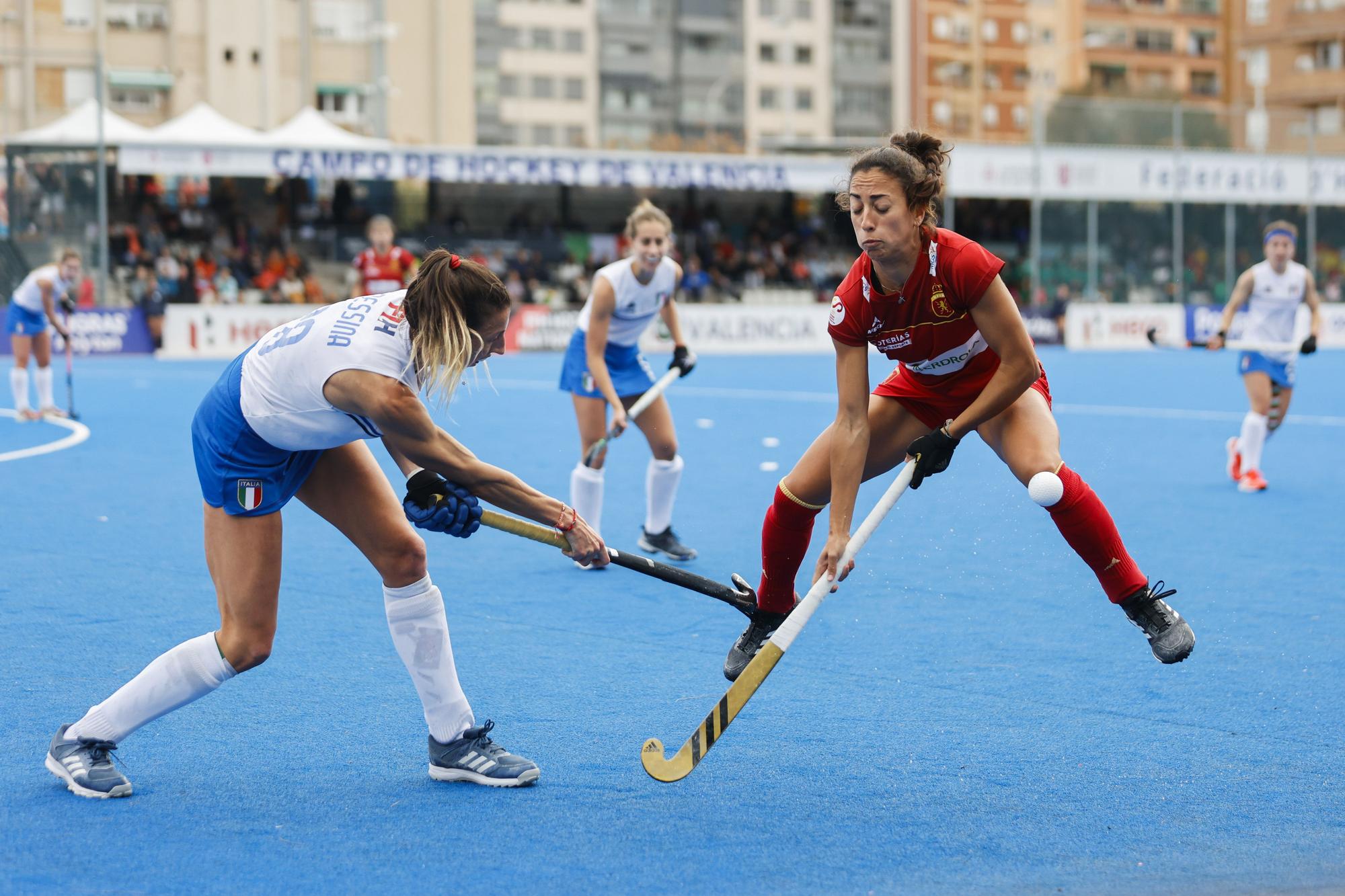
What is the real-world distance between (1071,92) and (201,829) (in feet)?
270

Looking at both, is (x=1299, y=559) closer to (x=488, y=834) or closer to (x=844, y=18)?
(x=488, y=834)

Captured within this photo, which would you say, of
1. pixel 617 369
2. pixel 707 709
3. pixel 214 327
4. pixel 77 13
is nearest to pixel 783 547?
pixel 707 709

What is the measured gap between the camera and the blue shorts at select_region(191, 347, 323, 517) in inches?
161

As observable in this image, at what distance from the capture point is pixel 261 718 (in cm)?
496

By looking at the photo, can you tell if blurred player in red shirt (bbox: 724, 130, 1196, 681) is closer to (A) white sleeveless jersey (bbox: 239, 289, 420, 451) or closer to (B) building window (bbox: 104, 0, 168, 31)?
(A) white sleeveless jersey (bbox: 239, 289, 420, 451)

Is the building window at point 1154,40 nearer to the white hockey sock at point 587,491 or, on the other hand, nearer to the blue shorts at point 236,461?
the white hockey sock at point 587,491

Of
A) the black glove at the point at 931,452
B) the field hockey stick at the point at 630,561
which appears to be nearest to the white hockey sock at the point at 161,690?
the field hockey stick at the point at 630,561

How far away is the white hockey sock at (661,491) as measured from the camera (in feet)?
27.1

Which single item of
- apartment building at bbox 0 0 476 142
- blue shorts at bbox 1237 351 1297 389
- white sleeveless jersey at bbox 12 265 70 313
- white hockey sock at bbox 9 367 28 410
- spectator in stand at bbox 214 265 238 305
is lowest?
white hockey sock at bbox 9 367 28 410

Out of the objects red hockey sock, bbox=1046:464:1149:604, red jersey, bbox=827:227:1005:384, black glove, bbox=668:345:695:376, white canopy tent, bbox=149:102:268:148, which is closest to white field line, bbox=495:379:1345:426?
black glove, bbox=668:345:695:376

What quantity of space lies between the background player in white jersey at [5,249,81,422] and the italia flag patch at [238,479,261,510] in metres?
12.5

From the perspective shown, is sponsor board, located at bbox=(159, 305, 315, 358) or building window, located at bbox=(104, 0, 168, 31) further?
building window, located at bbox=(104, 0, 168, 31)

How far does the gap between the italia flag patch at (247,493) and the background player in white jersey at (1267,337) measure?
27.6 feet

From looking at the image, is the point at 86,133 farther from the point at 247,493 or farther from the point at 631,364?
the point at 247,493
